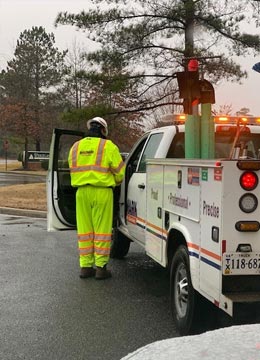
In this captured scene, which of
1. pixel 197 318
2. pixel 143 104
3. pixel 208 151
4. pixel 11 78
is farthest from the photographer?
pixel 11 78

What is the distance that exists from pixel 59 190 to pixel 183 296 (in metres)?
2.97

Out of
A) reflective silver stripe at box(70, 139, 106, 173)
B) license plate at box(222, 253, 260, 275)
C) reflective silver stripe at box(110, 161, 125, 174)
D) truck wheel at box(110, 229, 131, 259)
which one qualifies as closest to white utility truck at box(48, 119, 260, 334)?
license plate at box(222, 253, 260, 275)

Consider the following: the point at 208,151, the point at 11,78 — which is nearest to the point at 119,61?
the point at 208,151

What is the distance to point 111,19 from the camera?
56.8 ft

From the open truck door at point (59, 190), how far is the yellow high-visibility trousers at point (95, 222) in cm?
63

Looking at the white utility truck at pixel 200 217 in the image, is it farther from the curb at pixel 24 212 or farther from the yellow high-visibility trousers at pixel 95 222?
the curb at pixel 24 212

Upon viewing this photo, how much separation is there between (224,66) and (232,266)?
14631mm

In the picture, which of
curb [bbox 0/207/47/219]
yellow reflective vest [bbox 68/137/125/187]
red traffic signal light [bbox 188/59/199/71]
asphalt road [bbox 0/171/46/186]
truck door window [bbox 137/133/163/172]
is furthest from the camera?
asphalt road [bbox 0/171/46/186]

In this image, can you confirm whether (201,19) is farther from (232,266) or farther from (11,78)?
(11,78)

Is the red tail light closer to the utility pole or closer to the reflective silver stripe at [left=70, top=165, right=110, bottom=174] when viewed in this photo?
the utility pole

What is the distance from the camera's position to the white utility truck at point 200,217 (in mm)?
3607

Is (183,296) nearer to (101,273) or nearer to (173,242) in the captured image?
(173,242)

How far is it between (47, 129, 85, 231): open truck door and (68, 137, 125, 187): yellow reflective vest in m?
0.61

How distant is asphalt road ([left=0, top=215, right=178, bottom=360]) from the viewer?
165 inches
